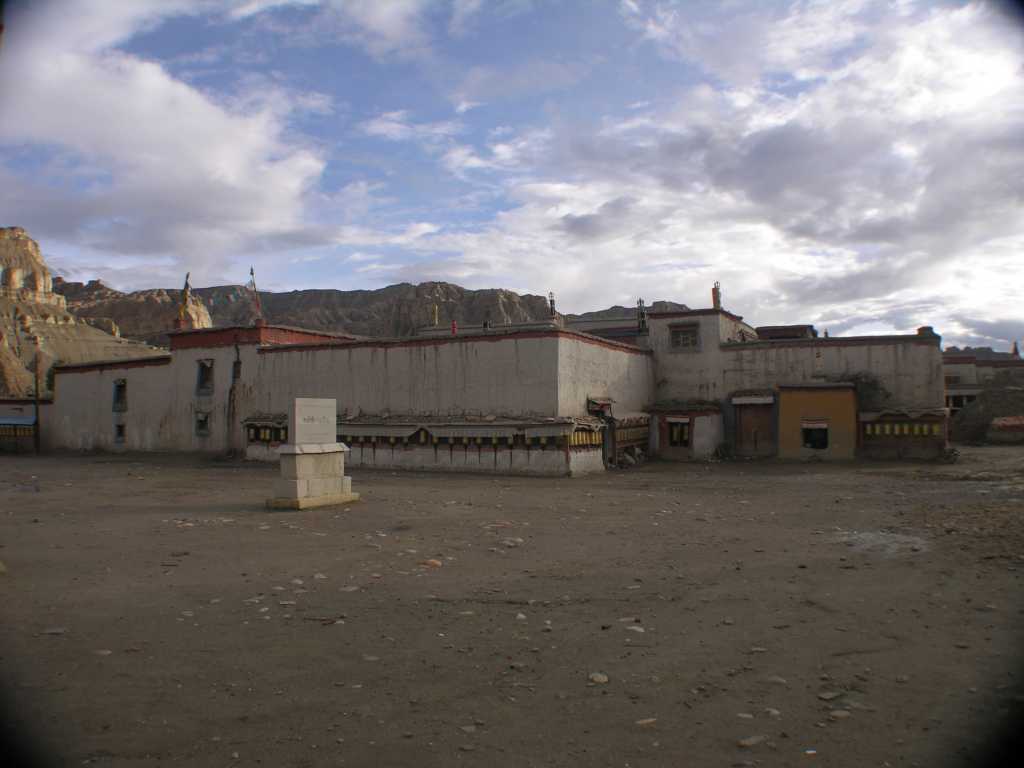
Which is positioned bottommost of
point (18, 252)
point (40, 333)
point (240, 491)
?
point (240, 491)

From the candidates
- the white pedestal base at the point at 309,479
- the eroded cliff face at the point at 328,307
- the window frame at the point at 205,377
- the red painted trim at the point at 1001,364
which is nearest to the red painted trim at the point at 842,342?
the white pedestal base at the point at 309,479

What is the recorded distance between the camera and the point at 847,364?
27.1 m

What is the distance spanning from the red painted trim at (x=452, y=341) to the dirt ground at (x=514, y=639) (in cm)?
1133

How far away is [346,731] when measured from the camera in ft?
14.0

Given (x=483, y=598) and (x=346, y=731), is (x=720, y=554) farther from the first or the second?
(x=346, y=731)

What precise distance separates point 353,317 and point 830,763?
10787cm

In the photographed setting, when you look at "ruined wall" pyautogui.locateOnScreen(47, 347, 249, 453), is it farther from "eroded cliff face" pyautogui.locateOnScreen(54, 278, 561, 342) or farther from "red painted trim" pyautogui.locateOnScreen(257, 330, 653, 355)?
"eroded cliff face" pyautogui.locateOnScreen(54, 278, 561, 342)

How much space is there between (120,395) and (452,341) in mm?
19049

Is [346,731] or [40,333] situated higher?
[40,333]

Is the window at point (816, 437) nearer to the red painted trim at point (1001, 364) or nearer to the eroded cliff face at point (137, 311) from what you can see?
the red painted trim at point (1001, 364)

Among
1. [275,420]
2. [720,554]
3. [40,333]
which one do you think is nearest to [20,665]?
[720,554]

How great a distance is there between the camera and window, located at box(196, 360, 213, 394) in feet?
100.0

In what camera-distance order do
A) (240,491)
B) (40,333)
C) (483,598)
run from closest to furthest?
(483,598), (240,491), (40,333)

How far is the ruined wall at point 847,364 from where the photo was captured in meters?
26.2
